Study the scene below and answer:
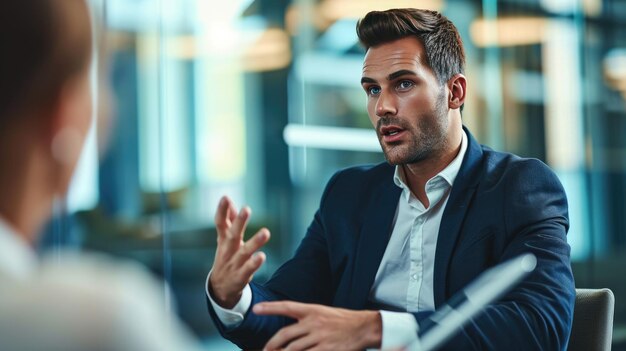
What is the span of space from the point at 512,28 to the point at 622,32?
4.36 ft

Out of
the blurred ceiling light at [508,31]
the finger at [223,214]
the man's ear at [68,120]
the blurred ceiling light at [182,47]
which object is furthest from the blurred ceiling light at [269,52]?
the man's ear at [68,120]

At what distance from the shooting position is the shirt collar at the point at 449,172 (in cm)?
203

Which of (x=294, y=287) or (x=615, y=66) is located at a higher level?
(x=615, y=66)

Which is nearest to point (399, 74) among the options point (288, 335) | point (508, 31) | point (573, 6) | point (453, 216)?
point (453, 216)

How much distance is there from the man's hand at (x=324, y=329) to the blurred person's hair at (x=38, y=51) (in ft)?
3.60

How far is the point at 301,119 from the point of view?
4887mm

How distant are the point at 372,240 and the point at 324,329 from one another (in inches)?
19.6

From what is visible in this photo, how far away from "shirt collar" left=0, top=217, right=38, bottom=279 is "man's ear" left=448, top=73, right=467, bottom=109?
1826 millimetres

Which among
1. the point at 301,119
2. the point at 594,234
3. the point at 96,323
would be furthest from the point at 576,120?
the point at 96,323

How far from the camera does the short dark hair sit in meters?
2.17

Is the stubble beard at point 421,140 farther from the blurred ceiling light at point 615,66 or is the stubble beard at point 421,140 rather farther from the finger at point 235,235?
the blurred ceiling light at point 615,66

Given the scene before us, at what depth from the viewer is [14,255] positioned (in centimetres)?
52

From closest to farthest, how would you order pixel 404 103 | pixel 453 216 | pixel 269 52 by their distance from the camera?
pixel 453 216 → pixel 404 103 → pixel 269 52

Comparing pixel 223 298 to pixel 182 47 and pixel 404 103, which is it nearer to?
pixel 404 103
